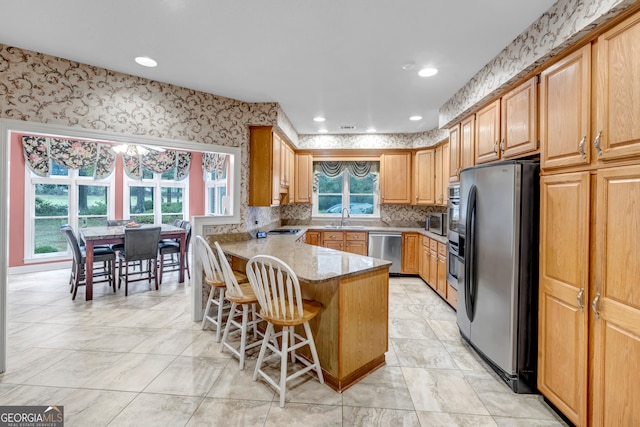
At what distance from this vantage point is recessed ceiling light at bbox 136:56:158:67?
2.52m

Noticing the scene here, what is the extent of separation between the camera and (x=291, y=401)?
2012mm

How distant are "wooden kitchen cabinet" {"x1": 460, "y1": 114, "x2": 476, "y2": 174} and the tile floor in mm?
1852

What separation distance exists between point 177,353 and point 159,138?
83.2 inches

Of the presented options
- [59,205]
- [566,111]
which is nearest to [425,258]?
[566,111]

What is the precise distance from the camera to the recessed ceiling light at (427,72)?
272 centimetres

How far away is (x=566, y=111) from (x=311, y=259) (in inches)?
80.9

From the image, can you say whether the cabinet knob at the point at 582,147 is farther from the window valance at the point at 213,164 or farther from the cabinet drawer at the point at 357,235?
the window valance at the point at 213,164

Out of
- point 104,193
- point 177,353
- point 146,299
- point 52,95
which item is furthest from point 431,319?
point 104,193

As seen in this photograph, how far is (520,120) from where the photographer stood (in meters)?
2.30

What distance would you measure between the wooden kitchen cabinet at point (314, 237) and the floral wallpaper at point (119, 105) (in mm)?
1665

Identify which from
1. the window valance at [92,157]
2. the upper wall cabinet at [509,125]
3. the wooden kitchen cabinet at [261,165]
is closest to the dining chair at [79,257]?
the window valance at [92,157]

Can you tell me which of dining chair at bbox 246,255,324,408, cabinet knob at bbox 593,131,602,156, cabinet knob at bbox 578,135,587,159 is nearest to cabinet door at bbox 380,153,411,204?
dining chair at bbox 246,255,324,408

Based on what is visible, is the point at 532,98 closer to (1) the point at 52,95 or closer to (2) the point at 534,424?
(2) the point at 534,424

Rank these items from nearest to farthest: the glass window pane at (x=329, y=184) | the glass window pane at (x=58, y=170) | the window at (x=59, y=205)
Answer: the window at (x=59, y=205)
the glass window pane at (x=58, y=170)
the glass window pane at (x=329, y=184)
